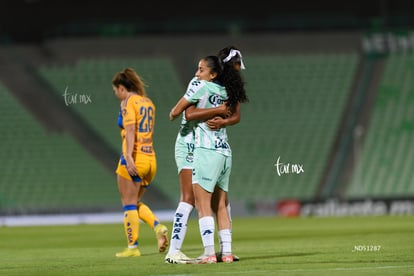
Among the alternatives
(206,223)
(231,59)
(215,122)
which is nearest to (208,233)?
(206,223)

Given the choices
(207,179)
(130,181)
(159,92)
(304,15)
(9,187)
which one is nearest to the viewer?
(207,179)

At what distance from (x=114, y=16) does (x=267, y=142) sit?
8421 mm

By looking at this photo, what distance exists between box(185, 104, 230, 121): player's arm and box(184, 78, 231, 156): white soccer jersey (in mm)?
66

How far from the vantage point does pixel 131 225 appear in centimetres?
1257

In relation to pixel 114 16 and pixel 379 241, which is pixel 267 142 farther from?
pixel 379 241

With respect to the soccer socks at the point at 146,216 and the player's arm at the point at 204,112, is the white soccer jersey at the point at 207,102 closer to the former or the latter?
the player's arm at the point at 204,112

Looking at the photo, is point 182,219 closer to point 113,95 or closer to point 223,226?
point 223,226

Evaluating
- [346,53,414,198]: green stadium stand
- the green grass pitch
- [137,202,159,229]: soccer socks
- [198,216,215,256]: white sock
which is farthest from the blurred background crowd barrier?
[198,216,215,256]: white sock

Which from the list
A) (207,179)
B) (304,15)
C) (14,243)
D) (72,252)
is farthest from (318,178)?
(207,179)

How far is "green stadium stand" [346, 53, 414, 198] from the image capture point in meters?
32.6

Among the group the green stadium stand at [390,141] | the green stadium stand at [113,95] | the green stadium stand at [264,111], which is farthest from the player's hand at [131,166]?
the green stadium stand at [113,95]

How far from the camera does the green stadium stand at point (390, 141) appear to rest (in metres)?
32.6

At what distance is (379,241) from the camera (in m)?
14.1

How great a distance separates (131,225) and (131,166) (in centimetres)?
73
